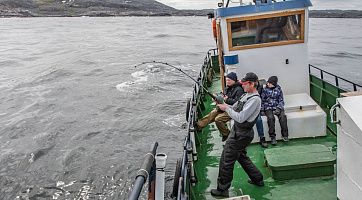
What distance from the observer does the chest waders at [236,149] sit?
19.5ft

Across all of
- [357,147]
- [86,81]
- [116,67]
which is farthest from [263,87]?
[116,67]

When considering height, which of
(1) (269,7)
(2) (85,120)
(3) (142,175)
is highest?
(1) (269,7)

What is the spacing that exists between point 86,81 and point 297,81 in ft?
76.2

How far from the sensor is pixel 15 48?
176 ft

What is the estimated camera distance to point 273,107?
8.34m

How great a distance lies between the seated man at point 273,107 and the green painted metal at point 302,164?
1.33 metres

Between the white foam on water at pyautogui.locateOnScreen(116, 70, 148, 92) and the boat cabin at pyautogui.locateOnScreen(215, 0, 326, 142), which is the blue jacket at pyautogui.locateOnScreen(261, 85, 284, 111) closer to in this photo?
the boat cabin at pyautogui.locateOnScreen(215, 0, 326, 142)

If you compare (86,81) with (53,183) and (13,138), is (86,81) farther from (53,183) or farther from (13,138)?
(53,183)

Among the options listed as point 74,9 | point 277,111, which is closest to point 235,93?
point 277,111

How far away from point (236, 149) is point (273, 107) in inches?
102

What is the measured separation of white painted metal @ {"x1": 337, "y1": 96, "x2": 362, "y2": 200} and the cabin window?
5.10 m

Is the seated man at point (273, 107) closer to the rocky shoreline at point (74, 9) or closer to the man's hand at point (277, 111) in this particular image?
the man's hand at point (277, 111)

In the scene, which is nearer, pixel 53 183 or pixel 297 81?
pixel 297 81

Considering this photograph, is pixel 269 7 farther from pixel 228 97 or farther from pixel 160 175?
pixel 160 175
